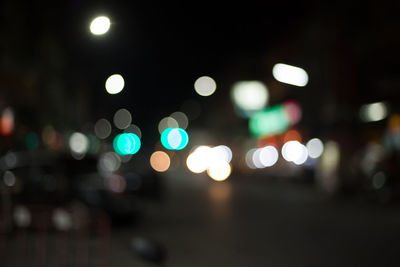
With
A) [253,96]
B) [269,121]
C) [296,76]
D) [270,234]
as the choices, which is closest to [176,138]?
[253,96]

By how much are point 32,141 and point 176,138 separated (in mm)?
51152

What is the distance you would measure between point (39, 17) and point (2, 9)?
743cm

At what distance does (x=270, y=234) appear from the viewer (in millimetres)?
13734

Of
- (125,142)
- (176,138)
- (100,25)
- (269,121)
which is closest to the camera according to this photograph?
(100,25)

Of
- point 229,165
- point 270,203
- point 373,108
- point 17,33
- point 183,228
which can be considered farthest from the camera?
point 229,165

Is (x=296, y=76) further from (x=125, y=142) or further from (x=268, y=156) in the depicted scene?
(x=125, y=142)

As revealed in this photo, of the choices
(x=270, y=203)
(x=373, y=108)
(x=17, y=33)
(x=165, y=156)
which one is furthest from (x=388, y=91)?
(x=165, y=156)

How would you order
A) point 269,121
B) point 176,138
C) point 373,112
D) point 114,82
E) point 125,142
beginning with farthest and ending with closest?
point 176,138 < point 125,142 < point 269,121 < point 373,112 < point 114,82

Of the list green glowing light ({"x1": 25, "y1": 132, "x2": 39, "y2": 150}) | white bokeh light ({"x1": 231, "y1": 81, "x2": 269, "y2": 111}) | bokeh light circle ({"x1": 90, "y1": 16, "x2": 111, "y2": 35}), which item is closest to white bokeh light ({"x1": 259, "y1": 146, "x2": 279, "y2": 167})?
white bokeh light ({"x1": 231, "y1": 81, "x2": 269, "y2": 111})

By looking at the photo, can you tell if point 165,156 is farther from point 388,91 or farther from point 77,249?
point 77,249

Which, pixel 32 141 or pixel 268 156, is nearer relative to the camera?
pixel 32 141

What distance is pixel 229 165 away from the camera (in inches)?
2520

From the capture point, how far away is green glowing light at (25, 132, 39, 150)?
108 ft

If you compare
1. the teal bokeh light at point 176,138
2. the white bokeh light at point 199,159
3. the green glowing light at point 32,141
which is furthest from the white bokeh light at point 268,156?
the teal bokeh light at point 176,138
